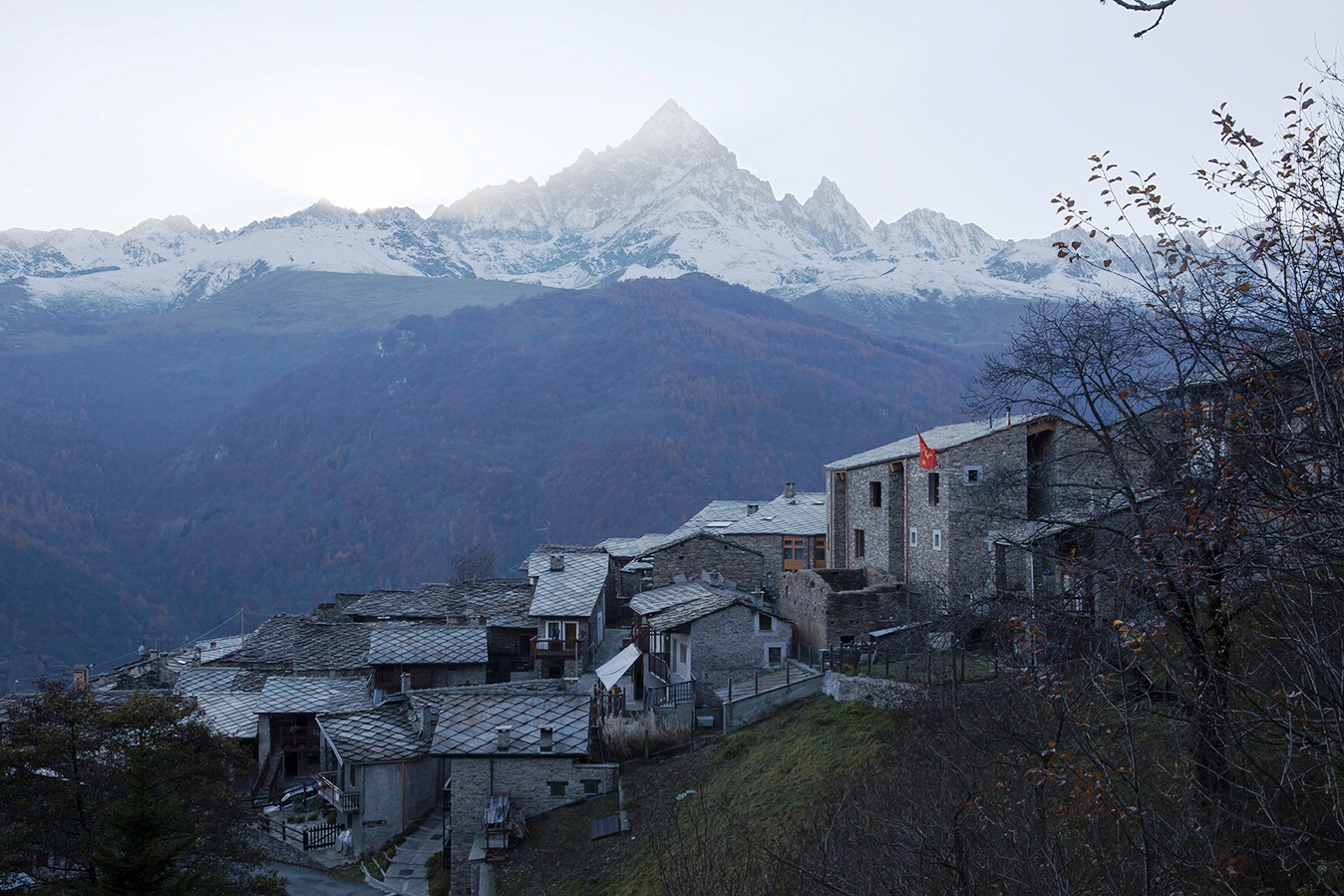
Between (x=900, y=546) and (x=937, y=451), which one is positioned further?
(x=900, y=546)

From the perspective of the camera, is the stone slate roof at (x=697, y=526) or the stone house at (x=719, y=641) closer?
the stone house at (x=719, y=641)

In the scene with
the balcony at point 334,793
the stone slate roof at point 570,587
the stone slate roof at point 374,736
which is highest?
the stone slate roof at point 570,587

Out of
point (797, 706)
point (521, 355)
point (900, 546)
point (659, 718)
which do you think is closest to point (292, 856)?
point (659, 718)

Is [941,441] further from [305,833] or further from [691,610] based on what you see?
[305,833]

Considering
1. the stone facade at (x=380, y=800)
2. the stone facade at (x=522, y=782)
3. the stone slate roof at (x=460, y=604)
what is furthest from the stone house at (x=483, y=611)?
the stone facade at (x=522, y=782)

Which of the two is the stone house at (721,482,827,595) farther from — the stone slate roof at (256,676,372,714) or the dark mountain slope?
the dark mountain slope

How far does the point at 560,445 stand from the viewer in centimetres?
14875

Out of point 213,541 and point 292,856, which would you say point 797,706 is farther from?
point 213,541

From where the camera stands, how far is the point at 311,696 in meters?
33.7

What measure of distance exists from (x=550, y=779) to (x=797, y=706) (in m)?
6.04

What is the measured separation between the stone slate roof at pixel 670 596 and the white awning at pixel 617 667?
328cm

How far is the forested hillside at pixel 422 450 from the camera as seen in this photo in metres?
125

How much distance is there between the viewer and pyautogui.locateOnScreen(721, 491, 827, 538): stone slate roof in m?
42.6

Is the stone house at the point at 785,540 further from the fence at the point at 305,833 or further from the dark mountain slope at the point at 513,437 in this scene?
the dark mountain slope at the point at 513,437
